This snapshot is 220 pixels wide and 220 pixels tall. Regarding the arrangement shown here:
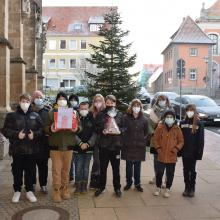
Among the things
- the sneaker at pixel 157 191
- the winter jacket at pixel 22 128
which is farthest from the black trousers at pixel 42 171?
the sneaker at pixel 157 191

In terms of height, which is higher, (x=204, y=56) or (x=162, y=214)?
(x=204, y=56)

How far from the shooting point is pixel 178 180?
30.2 ft

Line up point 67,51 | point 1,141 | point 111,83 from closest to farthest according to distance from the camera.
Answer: point 1,141, point 111,83, point 67,51

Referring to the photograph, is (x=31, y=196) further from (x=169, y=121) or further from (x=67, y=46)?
(x=67, y=46)

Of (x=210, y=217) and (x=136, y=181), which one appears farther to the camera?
(x=136, y=181)

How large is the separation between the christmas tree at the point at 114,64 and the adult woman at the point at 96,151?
21.5 feet

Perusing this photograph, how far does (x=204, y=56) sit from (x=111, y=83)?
190 feet

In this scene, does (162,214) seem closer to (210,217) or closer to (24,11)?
(210,217)

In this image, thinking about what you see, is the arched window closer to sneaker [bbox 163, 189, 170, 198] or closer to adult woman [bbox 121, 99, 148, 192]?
adult woman [bbox 121, 99, 148, 192]

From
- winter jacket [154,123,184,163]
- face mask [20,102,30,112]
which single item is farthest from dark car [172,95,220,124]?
face mask [20,102,30,112]

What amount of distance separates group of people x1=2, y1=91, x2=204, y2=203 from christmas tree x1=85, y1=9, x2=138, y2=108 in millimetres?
6613

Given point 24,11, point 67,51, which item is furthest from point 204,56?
point 24,11

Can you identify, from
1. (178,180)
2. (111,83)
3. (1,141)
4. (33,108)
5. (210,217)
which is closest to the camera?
(210,217)

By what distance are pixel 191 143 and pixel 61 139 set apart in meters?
2.32
